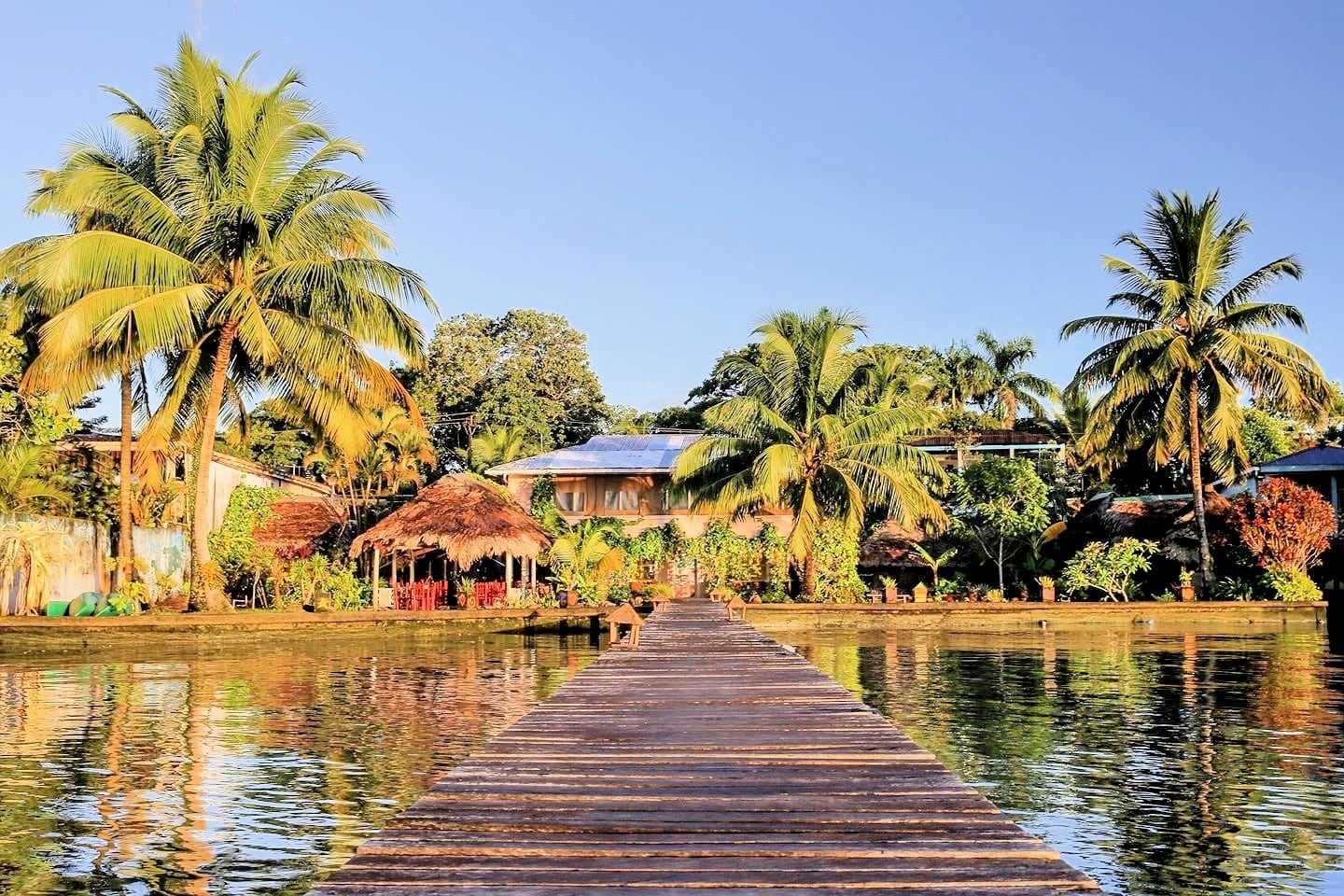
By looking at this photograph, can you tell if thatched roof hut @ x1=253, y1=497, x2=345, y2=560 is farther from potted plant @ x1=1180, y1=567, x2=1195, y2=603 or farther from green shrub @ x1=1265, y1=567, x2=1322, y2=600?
green shrub @ x1=1265, y1=567, x2=1322, y2=600

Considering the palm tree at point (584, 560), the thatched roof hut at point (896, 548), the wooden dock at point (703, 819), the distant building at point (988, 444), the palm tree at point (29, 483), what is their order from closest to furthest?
the wooden dock at point (703, 819) → the palm tree at point (29, 483) → the palm tree at point (584, 560) → the thatched roof hut at point (896, 548) → the distant building at point (988, 444)

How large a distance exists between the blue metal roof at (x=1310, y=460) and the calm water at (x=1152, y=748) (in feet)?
Result: 40.9

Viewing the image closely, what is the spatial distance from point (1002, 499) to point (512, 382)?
69.2 ft

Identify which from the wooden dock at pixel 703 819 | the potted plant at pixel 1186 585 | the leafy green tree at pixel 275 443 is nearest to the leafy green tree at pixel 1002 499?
the potted plant at pixel 1186 585

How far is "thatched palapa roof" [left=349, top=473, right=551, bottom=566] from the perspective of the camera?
90.2 feet

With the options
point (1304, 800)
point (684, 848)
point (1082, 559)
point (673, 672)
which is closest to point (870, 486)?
point (1082, 559)

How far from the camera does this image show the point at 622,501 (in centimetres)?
3409

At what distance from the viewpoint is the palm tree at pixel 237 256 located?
2275 cm

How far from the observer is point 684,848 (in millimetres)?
4500

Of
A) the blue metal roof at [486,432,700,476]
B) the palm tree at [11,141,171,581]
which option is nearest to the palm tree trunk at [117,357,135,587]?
the palm tree at [11,141,171,581]

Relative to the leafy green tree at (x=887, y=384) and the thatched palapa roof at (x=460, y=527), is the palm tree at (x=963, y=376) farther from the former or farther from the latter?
the thatched palapa roof at (x=460, y=527)

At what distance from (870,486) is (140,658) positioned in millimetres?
14622

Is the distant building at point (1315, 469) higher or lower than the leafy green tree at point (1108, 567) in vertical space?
higher

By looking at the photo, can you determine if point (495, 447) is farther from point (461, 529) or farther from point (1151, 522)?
point (1151, 522)
